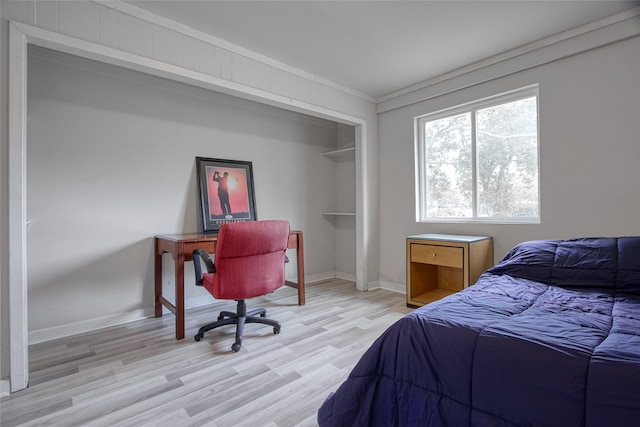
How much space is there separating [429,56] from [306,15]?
1.32m

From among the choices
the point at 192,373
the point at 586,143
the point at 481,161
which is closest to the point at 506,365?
the point at 192,373

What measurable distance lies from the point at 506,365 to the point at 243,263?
6.07ft

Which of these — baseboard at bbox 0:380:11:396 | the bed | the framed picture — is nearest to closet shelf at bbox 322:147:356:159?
the framed picture

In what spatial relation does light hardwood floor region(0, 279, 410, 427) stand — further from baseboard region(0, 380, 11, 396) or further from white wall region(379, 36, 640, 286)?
white wall region(379, 36, 640, 286)

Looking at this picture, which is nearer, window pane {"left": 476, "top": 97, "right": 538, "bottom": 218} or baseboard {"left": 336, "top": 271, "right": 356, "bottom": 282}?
window pane {"left": 476, "top": 97, "right": 538, "bottom": 218}

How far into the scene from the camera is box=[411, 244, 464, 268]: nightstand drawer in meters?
2.96

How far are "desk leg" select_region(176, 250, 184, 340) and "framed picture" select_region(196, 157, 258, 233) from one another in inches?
31.4

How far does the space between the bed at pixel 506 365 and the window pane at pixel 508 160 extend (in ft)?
4.43

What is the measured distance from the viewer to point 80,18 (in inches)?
81.9

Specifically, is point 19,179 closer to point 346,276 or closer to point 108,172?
point 108,172

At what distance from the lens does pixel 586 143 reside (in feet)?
8.52

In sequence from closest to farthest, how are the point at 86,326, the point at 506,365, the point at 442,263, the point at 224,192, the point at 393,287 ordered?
the point at 506,365, the point at 86,326, the point at 442,263, the point at 224,192, the point at 393,287

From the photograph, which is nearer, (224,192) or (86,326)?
(86,326)

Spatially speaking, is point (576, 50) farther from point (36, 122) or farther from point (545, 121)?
point (36, 122)
